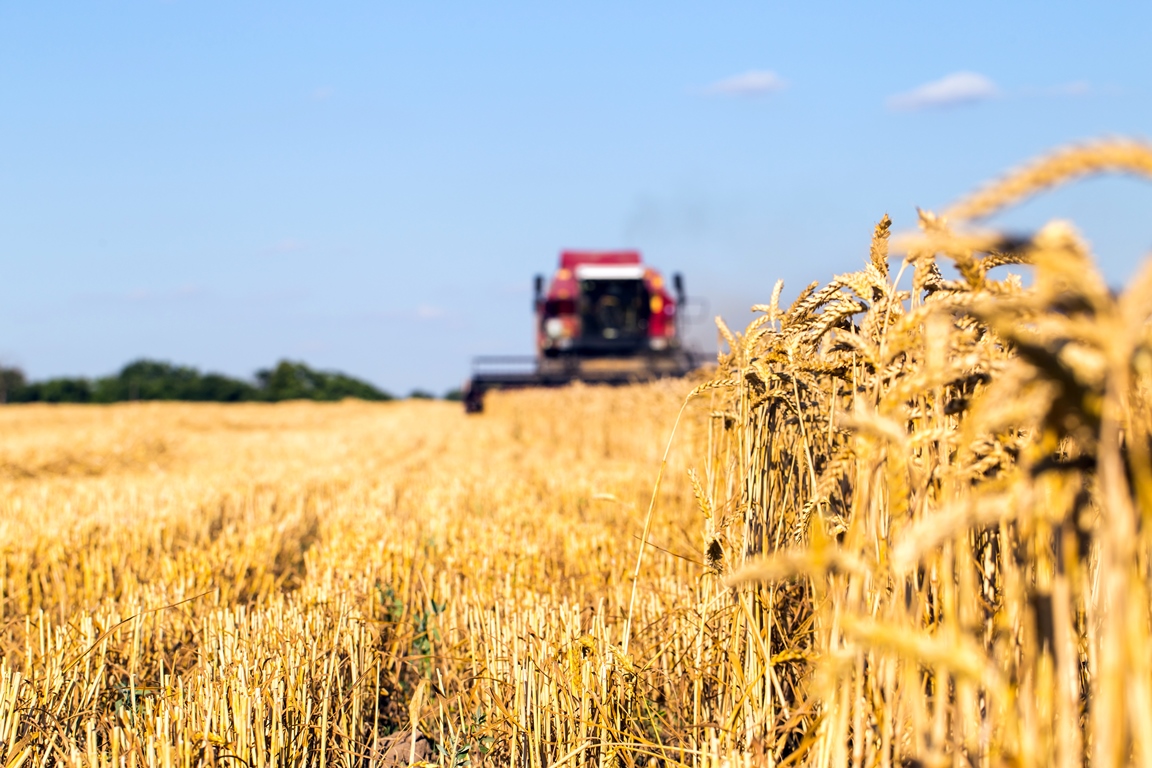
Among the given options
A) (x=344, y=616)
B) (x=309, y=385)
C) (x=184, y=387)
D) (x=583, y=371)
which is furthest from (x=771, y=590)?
(x=309, y=385)

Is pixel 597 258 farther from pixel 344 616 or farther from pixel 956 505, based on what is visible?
pixel 956 505

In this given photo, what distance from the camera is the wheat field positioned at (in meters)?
1.33

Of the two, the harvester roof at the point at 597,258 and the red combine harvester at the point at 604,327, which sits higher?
the harvester roof at the point at 597,258

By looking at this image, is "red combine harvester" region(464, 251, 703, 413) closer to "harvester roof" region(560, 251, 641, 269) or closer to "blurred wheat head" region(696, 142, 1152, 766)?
"harvester roof" region(560, 251, 641, 269)

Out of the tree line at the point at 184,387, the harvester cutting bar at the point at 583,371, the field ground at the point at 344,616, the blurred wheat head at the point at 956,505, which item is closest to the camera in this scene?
the blurred wheat head at the point at 956,505

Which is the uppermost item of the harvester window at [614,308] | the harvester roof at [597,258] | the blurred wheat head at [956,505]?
the harvester roof at [597,258]

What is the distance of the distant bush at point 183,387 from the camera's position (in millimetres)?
57938

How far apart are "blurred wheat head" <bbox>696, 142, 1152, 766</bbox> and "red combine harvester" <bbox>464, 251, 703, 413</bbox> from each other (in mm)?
18979

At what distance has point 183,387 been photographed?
5891 centimetres

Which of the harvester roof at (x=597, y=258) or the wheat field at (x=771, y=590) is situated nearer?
the wheat field at (x=771, y=590)

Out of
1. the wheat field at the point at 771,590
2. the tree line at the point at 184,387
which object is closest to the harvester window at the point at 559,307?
the wheat field at the point at 771,590

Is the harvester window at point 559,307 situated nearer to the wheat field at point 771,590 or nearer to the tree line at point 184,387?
the wheat field at point 771,590

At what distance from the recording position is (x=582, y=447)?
531 inches

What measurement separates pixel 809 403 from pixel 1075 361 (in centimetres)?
189
